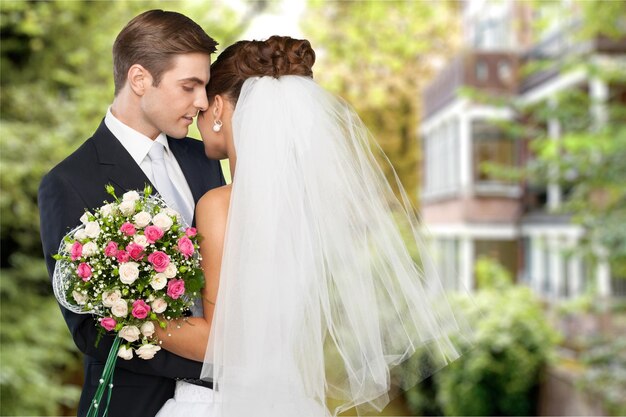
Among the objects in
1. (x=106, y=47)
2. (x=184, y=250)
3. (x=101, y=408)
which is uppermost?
(x=106, y=47)

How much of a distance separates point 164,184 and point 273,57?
0.48 m

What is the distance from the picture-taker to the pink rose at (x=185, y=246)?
7.15 feet

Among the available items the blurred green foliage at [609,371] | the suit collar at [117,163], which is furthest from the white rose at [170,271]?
the blurred green foliage at [609,371]

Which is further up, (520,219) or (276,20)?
(276,20)

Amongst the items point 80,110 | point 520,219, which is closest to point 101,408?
point 80,110

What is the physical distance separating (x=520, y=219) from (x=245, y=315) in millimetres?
18723

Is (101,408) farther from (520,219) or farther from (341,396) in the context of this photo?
(520,219)

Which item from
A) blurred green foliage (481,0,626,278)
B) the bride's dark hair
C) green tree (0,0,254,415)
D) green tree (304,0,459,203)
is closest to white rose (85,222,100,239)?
the bride's dark hair

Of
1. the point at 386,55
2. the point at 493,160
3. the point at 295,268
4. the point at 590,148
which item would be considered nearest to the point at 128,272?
the point at 295,268

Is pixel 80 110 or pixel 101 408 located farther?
pixel 80 110

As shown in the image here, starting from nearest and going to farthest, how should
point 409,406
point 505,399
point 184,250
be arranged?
point 184,250
point 505,399
point 409,406

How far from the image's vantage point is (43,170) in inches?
321

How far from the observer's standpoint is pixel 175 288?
2.16m

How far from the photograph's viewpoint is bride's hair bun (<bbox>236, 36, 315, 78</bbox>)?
95.7 inches
